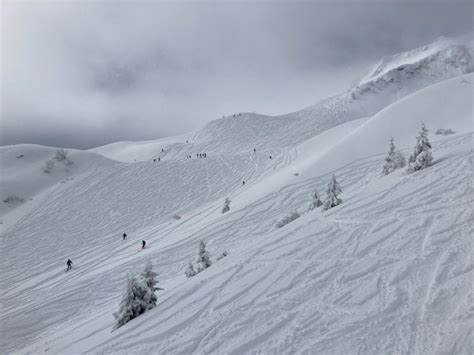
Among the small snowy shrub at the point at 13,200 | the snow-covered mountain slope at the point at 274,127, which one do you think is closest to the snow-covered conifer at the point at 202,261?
the small snowy shrub at the point at 13,200

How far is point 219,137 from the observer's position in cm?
7950

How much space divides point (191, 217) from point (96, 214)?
41.1 ft

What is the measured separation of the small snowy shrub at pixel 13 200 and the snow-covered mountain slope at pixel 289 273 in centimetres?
1093

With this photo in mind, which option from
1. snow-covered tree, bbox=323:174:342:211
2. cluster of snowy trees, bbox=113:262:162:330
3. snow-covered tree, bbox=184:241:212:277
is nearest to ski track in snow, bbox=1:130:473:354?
cluster of snowy trees, bbox=113:262:162:330

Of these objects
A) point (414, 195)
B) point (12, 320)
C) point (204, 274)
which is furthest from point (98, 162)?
point (414, 195)

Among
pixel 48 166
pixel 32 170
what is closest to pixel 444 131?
pixel 48 166

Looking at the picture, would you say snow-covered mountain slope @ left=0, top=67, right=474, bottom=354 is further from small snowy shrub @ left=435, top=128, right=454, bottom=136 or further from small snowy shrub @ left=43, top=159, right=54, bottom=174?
small snowy shrub @ left=43, top=159, right=54, bottom=174

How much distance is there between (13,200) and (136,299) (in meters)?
38.3

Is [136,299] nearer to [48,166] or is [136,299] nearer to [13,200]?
[13,200]

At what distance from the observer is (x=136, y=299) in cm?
1086

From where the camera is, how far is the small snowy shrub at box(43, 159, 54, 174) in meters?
48.7

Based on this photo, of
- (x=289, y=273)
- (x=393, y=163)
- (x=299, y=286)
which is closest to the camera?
(x=299, y=286)

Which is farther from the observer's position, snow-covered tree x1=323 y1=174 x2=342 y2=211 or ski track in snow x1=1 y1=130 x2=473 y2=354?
snow-covered tree x1=323 y1=174 x2=342 y2=211

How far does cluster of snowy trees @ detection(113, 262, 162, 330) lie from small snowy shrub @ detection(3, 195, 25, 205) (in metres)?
37.4
